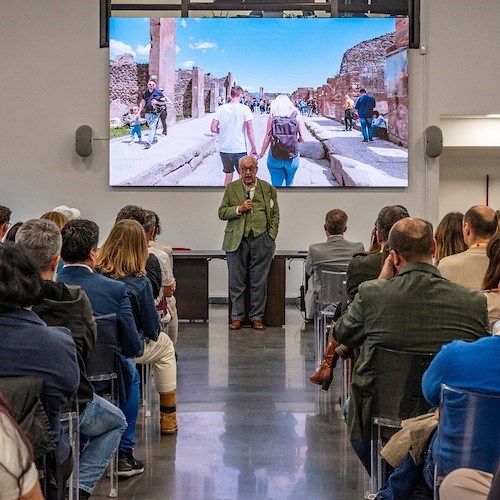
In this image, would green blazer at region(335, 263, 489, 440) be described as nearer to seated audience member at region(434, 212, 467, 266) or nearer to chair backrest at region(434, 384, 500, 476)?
chair backrest at region(434, 384, 500, 476)

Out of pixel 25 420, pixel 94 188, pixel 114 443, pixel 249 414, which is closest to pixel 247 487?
pixel 114 443

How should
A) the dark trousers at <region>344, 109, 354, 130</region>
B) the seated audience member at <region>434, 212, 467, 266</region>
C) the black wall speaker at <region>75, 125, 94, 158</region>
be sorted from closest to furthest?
1. the seated audience member at <region>434, 212, 467, 266</region>
2. the black wall speaker at <region>75, 125, 94, 158</region>
3. the dark trousers at <region>344, 109, 354, 130</region>

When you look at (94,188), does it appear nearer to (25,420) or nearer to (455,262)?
(455,262)

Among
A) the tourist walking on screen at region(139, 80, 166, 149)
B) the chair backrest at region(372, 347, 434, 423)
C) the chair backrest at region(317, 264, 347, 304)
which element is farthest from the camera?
the tourist walking on screen at region(139, 80, 166, 149)

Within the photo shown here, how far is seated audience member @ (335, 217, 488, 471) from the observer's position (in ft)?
11.7

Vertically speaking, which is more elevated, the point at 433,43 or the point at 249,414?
the point at 433,43

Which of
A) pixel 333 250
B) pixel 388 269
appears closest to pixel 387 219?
pixel 388 269

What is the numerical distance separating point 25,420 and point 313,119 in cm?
830

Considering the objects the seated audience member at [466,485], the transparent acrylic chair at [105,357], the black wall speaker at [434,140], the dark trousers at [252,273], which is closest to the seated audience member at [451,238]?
the transparent acrylic chair at [105,357]

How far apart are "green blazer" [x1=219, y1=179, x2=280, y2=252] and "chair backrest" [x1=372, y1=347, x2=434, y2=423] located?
539 centimetres

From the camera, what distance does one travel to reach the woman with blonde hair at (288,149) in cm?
1064

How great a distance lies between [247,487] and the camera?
4336 mm

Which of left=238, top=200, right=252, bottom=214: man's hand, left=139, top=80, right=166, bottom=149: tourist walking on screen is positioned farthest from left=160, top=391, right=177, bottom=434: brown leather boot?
left=139, top=80, right=166, bottom=149: tourist walking on screen

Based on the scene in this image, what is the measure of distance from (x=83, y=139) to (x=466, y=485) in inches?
332
